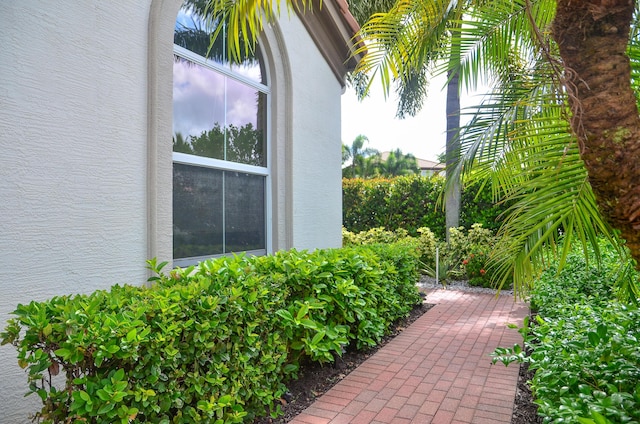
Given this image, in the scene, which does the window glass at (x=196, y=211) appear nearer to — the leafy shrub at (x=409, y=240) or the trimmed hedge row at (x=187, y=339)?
the trimmed hedge row at (x=187, y=339)

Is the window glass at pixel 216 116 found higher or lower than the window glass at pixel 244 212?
higher

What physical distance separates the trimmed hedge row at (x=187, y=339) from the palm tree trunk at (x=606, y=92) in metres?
2.53

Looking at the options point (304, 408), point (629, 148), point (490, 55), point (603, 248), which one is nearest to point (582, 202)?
point (629, 148)

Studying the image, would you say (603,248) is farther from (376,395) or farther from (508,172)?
(376,395)

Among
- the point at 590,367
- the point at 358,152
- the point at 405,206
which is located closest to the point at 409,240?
the point at 405,206

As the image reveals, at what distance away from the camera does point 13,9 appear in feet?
11.0

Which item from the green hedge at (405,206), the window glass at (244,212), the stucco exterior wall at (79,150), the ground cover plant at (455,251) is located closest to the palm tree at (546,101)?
the stucco exterior wall at (79,150)

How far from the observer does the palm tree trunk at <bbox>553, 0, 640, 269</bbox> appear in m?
2.09

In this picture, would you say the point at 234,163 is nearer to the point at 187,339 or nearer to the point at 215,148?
the point at 215,148

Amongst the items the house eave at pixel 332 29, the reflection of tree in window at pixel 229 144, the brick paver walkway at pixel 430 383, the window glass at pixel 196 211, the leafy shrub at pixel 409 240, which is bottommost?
the brick paver walkway at pixel 430 383

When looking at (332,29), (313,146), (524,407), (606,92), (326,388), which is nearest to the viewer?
(606,92)

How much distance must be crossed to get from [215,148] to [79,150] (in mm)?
1931

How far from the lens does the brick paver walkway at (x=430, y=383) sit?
3.72 metres

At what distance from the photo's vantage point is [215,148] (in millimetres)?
5539
